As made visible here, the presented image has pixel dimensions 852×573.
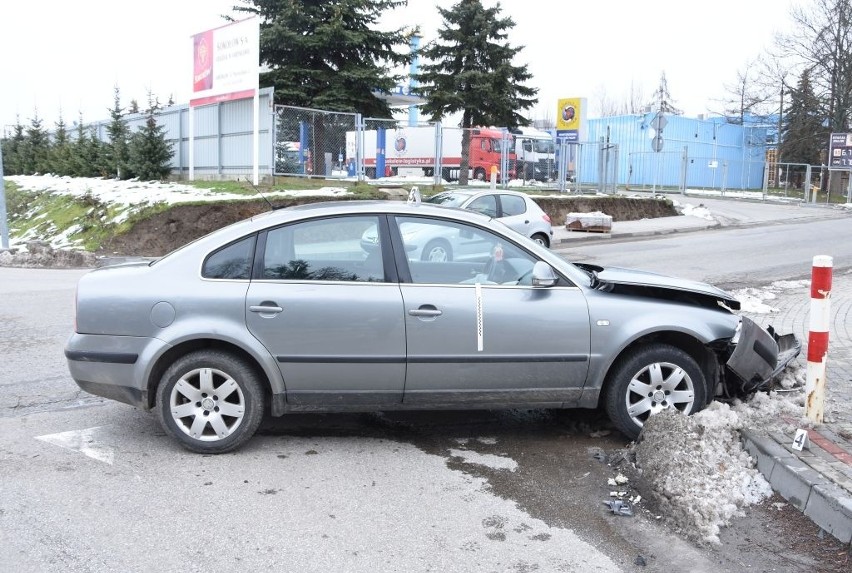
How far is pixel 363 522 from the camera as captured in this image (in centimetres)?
387

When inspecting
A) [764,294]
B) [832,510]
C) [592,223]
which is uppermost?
[592,223]

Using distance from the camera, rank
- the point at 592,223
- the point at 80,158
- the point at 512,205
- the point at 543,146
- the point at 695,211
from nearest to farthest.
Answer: the point at 512,205, the point at 592,223, the point at 695,211, the point at 80,158, the point at 543,146

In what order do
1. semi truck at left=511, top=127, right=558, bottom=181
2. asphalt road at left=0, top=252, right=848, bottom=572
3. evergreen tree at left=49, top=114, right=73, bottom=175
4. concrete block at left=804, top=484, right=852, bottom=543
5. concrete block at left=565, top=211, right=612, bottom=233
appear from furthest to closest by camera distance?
1. evergreen tree at left=49, top=114, right=73, bottom=175
2. semi truck at left=511, top=127, right=558, bottom=181
3. concrete block at left=565, top=211, right=612, bottom=233
4. concrete block at left=804, top=484, right=852, bottom=543
5. asphalt road at left=0, top=252, right=848, bottom=572

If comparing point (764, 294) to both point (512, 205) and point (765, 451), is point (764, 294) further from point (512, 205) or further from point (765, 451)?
point (765, 451)

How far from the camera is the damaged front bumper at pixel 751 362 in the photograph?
495 centimetres

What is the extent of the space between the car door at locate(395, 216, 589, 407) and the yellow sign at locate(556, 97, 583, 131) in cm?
2931

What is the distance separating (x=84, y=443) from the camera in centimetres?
486

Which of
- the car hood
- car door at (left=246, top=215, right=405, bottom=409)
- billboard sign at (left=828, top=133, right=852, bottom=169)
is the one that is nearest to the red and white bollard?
the car hood

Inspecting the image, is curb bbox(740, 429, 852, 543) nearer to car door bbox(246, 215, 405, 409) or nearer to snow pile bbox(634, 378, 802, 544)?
snow pile bbox(634, 378, 802, 544)

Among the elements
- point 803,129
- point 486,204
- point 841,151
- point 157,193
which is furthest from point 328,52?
point 803,129

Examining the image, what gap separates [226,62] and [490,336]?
19710 millimetres

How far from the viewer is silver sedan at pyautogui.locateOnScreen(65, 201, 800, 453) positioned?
15.2 feet

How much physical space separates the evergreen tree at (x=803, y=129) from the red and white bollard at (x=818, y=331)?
152 feet

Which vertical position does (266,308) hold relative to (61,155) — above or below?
below
